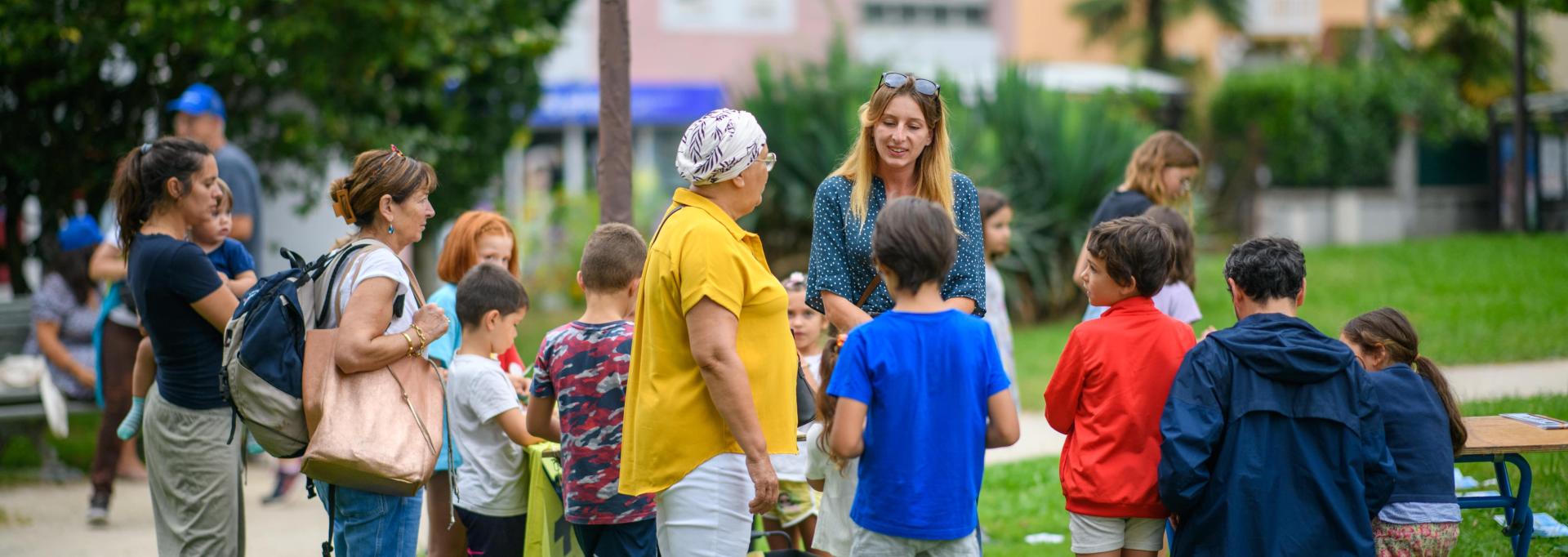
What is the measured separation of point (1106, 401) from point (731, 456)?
3.62ft

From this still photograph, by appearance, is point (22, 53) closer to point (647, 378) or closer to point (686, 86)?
point (647, 378)

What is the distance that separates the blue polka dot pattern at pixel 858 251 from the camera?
4.05 metres

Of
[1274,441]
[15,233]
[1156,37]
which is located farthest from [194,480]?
[1156,37]

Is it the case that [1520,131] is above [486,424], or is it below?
above

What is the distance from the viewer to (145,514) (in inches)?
298

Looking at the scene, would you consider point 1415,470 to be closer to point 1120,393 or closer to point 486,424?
point 1120,393

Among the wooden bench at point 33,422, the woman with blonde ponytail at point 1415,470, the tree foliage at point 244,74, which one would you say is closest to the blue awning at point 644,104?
the tree foliage at point 244,74

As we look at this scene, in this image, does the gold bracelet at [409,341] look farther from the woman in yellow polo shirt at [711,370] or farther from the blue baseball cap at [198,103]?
the blue baseball cap at [198,103]

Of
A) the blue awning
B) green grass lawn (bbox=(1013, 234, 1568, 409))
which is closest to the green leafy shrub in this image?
green grass lawn (bbox=(1013, 234, 1568, 409))

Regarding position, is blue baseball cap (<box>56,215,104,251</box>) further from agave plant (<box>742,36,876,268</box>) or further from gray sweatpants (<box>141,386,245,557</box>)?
A: agave plant (<box>742,36,876,268</box>)

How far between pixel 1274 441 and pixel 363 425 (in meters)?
2.60

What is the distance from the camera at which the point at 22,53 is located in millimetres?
9719

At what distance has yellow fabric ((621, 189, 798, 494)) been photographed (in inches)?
136

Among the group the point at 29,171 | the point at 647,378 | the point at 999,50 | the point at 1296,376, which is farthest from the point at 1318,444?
the point at 999,50
